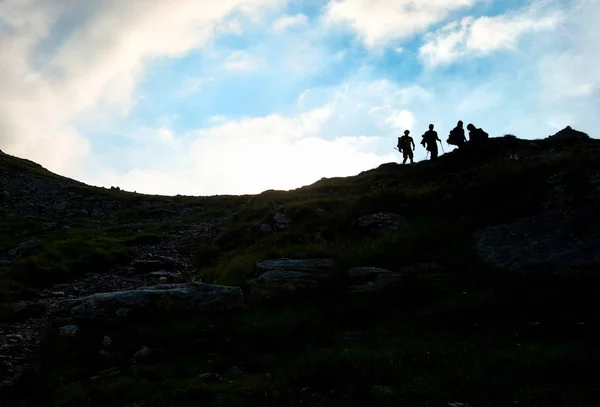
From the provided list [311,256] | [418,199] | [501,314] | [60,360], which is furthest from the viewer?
[418,199]

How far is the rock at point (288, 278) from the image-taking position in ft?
42.0

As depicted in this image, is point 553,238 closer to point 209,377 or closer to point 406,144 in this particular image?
point 209,377

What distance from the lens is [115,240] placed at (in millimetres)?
25797

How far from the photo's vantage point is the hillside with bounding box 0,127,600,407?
7.57m

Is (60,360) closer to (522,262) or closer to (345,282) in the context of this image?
(345,282)

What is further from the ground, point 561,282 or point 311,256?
point 311,256

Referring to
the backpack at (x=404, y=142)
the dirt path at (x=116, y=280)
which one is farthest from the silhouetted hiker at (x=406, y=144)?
the dirt path at (x=116, y=280)

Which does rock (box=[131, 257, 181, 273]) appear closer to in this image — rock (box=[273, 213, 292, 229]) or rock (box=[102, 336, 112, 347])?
rock (box=[273, 213, 292, 229])

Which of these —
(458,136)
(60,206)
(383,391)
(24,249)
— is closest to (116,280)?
(24,249)

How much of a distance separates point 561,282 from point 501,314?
2.04m

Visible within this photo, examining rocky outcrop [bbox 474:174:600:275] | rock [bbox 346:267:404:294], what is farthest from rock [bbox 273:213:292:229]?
rocky outcrop [bbox 474:174:600:275]

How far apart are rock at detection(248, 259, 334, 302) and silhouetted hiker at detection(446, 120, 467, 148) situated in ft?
71.2

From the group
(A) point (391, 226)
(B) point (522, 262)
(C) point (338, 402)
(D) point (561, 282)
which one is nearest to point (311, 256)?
(A) point (391, 226)

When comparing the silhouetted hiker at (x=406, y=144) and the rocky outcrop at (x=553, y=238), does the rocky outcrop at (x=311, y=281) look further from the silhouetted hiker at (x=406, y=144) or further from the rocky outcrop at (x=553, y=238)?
the silhouetted hiker at (x=406, y=144)
